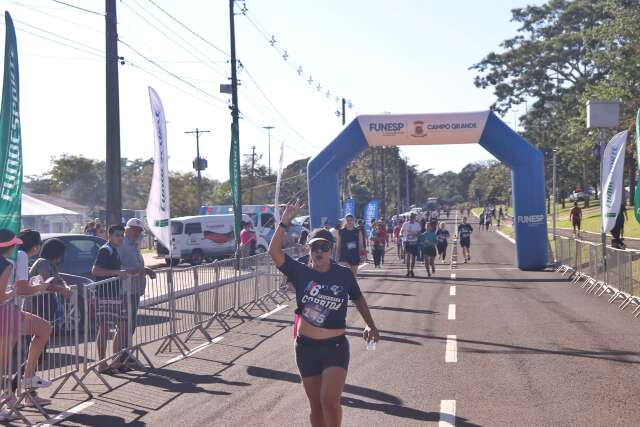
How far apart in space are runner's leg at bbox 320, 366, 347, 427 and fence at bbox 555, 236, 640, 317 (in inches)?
395

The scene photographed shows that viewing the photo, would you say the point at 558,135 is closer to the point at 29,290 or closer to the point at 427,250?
the point at 427,250

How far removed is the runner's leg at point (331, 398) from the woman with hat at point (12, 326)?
354 centimetres

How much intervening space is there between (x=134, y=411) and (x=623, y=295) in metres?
11.6

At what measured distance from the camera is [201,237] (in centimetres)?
3628

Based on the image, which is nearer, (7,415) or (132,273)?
(7,415)

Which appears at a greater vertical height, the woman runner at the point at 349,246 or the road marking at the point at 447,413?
the woman runner at the point at 349,246

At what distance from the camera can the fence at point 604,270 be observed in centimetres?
1636

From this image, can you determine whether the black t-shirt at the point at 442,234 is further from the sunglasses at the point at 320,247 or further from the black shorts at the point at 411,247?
the sunglasses at the point at 320,247

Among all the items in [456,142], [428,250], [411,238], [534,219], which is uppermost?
[456,142]

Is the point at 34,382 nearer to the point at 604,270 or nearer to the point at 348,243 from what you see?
the point at 348,243

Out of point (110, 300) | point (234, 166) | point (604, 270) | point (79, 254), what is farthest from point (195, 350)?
point (234, 166)

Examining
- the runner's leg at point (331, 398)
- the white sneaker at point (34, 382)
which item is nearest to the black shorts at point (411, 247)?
the white sneaker at point (34, 382)

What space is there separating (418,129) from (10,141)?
20.0 meters

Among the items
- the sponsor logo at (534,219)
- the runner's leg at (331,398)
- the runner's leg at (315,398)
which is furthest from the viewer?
the sponsor logo at (534,219)
